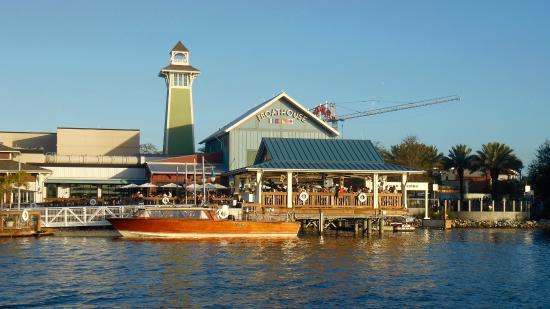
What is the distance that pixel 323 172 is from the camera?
57.0 metres

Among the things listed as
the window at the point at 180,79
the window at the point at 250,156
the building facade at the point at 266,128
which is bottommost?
the window at the point at 250,156

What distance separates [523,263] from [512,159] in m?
51.4

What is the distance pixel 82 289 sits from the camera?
29.1 metres

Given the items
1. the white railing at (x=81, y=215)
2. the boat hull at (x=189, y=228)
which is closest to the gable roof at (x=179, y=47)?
the white railing at (x=81, y=215)

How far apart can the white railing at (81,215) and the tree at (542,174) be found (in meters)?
50.6

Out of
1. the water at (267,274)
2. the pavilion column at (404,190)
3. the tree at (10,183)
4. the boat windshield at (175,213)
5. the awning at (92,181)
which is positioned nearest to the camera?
the water at (267,274)

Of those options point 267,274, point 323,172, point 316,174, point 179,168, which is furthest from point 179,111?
point 267,274

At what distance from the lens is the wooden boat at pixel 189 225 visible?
164 ft

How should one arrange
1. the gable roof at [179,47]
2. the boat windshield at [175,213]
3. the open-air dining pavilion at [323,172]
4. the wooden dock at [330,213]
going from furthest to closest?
1. the gable roof at [179,47]
2. the open-air dining pavilion at [323,172]
3. the wooden dock at [330,213]
4. the boat windshield at [175,213]

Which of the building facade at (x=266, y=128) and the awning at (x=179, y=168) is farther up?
the building facade at (x=266, y=128)

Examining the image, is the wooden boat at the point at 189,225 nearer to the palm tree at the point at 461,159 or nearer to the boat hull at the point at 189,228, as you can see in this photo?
the boat hull at the point at 189,228

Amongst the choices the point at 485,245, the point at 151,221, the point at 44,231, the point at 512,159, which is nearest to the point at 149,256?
the point at 151,221

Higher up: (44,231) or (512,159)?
(512,159)

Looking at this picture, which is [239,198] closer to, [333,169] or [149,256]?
[333,169]
